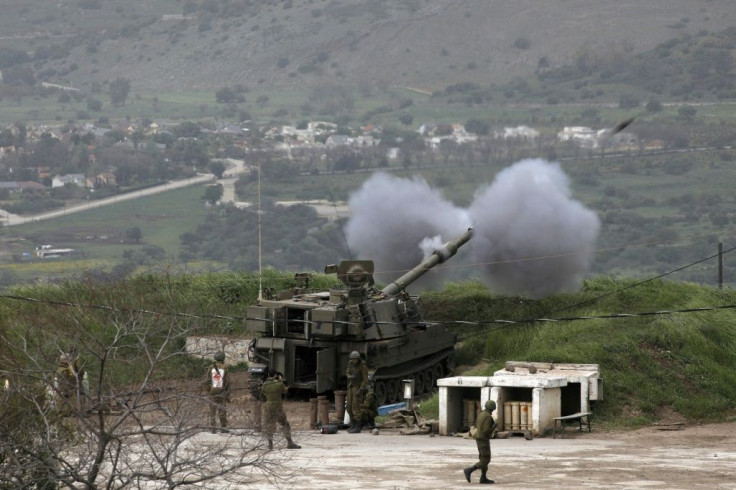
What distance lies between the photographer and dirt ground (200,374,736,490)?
885 inches

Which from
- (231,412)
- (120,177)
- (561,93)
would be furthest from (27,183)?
(231,412)

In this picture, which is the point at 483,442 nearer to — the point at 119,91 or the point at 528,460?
the point at 528,460

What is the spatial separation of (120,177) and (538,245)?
8733cm

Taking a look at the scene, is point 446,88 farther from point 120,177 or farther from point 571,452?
point 571,452

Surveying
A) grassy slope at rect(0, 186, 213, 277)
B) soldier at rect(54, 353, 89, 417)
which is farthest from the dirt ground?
grassy slope at rect(0, 186, 213, 277)

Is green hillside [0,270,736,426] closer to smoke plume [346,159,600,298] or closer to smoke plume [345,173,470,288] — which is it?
smoke plume [346,159,600,298]

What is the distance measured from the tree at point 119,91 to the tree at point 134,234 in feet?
233

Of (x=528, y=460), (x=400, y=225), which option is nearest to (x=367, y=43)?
(x=400, y=225)

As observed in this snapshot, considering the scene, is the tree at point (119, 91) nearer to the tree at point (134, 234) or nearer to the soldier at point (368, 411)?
the tree at point (134, 234)

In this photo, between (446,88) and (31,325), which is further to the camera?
(446,88)


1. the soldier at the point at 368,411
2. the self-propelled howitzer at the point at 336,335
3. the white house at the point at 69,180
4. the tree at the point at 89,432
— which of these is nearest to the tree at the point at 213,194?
the white house at the point at 69,180

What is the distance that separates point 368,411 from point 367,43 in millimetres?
138213

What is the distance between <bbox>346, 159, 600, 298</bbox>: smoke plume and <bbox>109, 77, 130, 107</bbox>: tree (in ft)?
436

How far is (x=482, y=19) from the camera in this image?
152 metres
